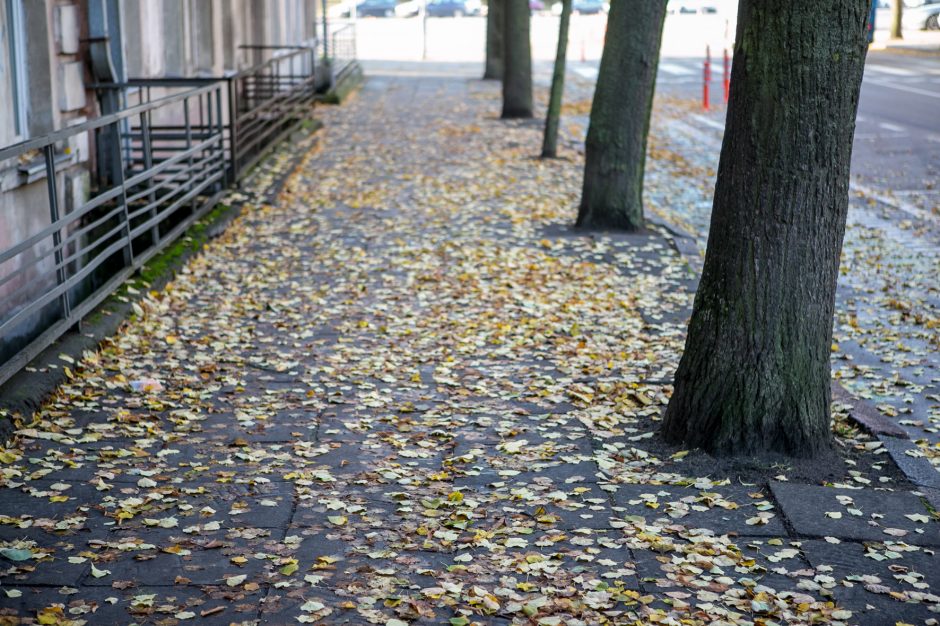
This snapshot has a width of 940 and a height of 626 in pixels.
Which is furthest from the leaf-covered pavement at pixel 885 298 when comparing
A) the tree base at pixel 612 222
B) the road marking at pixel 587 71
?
the road marking at pixel 587 71

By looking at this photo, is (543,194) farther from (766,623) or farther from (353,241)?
(766,623)

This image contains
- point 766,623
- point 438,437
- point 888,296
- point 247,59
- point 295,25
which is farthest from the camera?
point 295,25

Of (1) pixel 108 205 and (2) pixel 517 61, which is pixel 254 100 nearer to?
(2) pixel 517 61

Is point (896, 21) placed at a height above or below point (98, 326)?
above

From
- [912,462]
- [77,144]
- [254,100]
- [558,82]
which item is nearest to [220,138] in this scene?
[77,144]

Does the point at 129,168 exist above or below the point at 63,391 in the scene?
above

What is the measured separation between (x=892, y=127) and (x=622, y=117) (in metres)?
11.2

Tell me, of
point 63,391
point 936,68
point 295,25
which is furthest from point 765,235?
point 936,68

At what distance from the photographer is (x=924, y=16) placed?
47.3 metres

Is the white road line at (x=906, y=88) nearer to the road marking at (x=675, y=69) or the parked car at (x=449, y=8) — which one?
the road marking at (x=675, y=69)

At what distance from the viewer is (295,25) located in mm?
28109

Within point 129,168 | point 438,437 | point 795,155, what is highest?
point 795,155

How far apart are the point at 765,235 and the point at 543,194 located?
869cm

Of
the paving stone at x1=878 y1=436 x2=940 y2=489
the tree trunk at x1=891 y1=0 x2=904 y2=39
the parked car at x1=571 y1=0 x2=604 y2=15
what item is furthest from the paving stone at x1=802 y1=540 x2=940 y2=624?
the parked car at x1=571 y1=0 x2=604 y2=15
